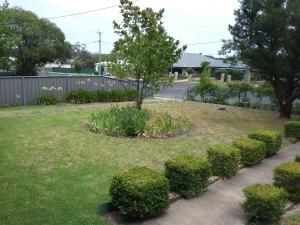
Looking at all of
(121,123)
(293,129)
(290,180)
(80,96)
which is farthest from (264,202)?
(80,96)

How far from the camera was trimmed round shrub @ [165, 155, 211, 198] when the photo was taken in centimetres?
604

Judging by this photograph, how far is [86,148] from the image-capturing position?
8.59 m

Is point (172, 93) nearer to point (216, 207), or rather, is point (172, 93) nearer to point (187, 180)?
point (187, 180)

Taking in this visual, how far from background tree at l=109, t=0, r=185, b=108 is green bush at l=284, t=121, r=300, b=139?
4.20 meters

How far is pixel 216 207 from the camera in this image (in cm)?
579

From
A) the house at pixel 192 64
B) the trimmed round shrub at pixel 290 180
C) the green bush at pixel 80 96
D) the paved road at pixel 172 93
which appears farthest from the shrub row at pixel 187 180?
the house at pixel 192 64

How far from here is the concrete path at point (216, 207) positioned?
5.28m

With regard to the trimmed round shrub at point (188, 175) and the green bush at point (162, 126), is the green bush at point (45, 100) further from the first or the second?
the trimmed round shrub at point (188, 175)

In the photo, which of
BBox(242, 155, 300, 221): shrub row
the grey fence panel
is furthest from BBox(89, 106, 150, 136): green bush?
the grey fence panel

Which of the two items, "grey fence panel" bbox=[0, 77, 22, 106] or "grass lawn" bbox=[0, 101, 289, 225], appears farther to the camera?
"grey fence panel" bbox=[0, 77, 22, 106]

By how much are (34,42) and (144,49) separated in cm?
2725

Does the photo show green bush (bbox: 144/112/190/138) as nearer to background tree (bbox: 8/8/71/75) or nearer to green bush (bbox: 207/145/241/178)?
green bush (bbox: 207/145/241/178)

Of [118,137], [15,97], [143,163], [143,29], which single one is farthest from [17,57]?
[143,163]

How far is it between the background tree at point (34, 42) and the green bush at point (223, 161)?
1188 inches
